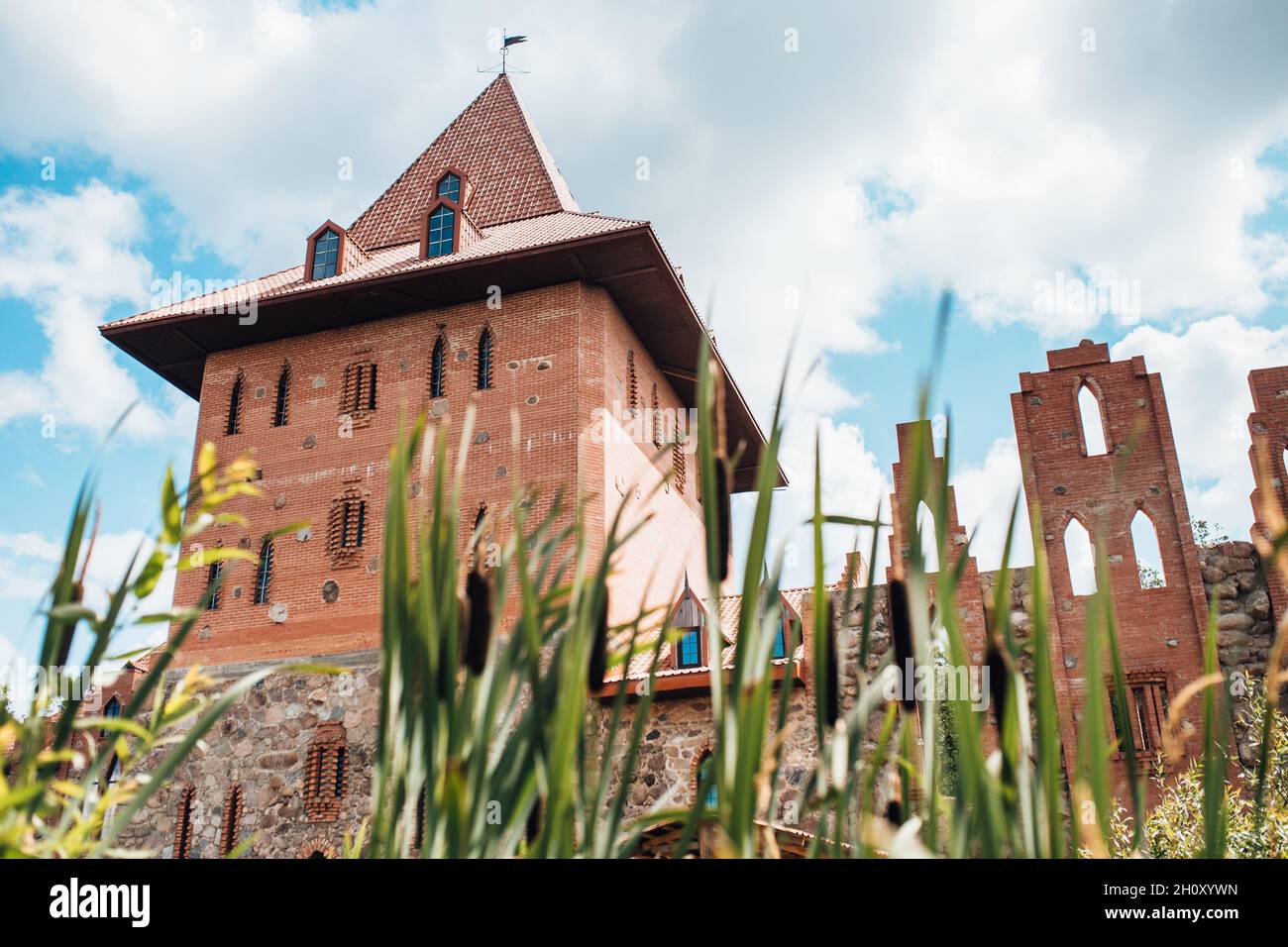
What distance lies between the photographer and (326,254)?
15.2m

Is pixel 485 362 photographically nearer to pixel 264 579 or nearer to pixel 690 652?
pixel 264 579

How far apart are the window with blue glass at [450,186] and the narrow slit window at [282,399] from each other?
3.65m

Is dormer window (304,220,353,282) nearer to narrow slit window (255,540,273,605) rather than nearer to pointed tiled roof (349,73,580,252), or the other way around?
pointed tiled roof (349,73,580,252)

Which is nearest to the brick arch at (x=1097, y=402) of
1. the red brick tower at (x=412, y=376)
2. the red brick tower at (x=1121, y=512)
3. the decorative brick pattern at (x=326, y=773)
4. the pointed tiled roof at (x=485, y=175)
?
the red brick tower at (x=1121, y=512)

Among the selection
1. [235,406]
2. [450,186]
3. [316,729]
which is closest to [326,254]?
[450,186]

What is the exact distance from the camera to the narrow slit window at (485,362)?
1377 cm

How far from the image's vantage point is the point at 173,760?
96 centimetres

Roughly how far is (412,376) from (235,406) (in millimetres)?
3077

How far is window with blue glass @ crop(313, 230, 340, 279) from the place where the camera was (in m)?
15.1

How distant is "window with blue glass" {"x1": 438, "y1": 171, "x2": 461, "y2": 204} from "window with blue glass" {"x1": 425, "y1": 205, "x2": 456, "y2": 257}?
87 cm

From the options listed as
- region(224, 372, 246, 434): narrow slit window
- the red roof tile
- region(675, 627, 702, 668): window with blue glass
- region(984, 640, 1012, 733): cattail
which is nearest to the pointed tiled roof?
the red roof tile
